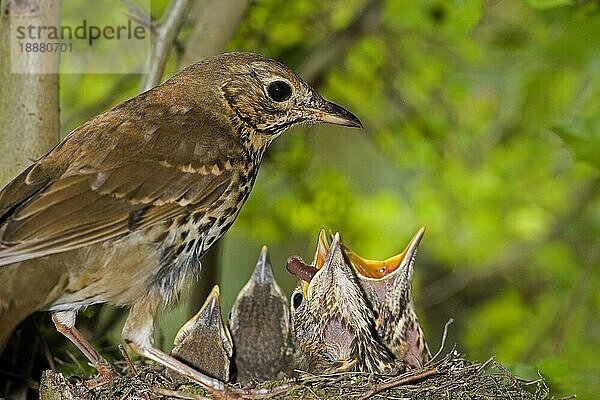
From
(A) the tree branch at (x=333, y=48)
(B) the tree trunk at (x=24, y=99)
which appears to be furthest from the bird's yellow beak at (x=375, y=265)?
(A) the tree branch at (x=333, y=48)

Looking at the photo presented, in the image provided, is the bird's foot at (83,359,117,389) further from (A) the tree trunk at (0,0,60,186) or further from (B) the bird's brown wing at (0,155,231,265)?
(A) the tree trunk at (0,0,60,186)

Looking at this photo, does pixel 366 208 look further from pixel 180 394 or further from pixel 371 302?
pixel 180 394

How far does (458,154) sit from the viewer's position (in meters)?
4.84

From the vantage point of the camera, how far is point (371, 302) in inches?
118

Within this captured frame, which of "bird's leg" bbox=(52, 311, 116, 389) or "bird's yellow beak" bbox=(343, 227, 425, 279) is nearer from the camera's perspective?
"bird's leg" bbox=(52, 311, 116, 389)

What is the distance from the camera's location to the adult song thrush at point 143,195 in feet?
7.64

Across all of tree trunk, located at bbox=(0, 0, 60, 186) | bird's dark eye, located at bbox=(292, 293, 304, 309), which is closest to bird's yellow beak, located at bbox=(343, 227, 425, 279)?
bird's dark eye, located at bbox=(292, 293, 304, 309)

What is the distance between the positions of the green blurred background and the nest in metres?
0.98

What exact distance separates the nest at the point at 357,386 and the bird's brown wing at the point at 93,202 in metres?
0.38

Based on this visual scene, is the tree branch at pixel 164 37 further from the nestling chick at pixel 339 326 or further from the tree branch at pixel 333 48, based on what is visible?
the tree branch at pixel 333 48

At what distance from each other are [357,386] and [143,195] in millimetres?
724

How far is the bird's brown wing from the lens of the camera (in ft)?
7.54

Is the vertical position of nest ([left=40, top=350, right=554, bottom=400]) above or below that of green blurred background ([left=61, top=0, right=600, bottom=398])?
below

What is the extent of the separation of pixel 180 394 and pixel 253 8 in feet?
6.13
